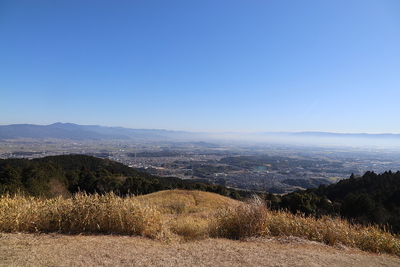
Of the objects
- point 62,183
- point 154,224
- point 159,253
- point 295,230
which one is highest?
point 159,253

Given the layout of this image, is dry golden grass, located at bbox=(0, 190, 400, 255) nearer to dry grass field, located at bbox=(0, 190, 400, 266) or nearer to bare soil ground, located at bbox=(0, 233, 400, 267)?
dry grass field, located at bbox=(0, 190, 400, 266)

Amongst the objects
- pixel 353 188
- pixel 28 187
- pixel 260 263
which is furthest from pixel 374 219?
pixel 28 187

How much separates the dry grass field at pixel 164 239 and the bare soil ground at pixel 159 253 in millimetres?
15

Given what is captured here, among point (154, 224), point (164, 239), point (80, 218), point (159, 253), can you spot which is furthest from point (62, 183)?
point (159, 253)

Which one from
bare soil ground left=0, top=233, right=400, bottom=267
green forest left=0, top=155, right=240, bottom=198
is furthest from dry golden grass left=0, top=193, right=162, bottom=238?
green forest left=0, top=155, right=240, bottom=198

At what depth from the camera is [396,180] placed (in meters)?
22.8

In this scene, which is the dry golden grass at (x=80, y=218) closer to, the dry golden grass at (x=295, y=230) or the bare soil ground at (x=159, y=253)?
the bare soil ground at (x=159, y=253)

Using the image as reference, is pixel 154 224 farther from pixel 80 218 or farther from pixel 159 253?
pixel 80 218

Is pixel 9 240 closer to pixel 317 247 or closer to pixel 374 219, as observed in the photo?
pixel 317 247

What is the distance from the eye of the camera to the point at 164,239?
516 cm

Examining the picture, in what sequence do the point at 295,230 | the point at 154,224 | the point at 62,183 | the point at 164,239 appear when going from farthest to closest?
the point at 62,183, the point at 295,230, the point at 154,224, the point at 164,239

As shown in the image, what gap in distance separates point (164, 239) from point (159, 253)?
111cm

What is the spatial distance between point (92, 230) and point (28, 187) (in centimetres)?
1527

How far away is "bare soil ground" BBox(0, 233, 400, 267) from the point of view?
3.57 meters
